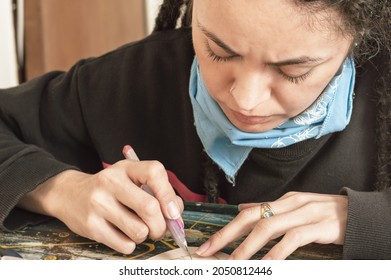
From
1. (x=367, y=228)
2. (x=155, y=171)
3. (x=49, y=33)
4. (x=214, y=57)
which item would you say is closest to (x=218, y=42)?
(x=214, y=57)

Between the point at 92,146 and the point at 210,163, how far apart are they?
227mm

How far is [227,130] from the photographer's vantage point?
2.84 ft

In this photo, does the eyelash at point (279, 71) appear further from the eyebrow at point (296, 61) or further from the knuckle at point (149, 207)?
the knuckle at point (149, 207)

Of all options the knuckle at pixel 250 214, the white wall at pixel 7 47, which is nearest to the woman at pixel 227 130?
the knuckle at pixel 250 214

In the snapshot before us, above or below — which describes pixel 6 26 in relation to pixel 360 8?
below

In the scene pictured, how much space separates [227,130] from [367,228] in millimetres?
256

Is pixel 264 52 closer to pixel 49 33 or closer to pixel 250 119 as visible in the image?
pixel 250 119

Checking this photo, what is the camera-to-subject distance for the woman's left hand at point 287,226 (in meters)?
0.67

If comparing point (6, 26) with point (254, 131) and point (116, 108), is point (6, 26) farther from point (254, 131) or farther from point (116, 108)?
point (254, 131)

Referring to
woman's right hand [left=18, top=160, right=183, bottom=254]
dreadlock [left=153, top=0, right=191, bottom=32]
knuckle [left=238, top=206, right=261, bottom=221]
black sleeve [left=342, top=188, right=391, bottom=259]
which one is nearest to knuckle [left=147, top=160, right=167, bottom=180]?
woman's right hand [left=18, top=160, right=183, bottom=254]

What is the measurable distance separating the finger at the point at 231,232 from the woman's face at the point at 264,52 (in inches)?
4.8
